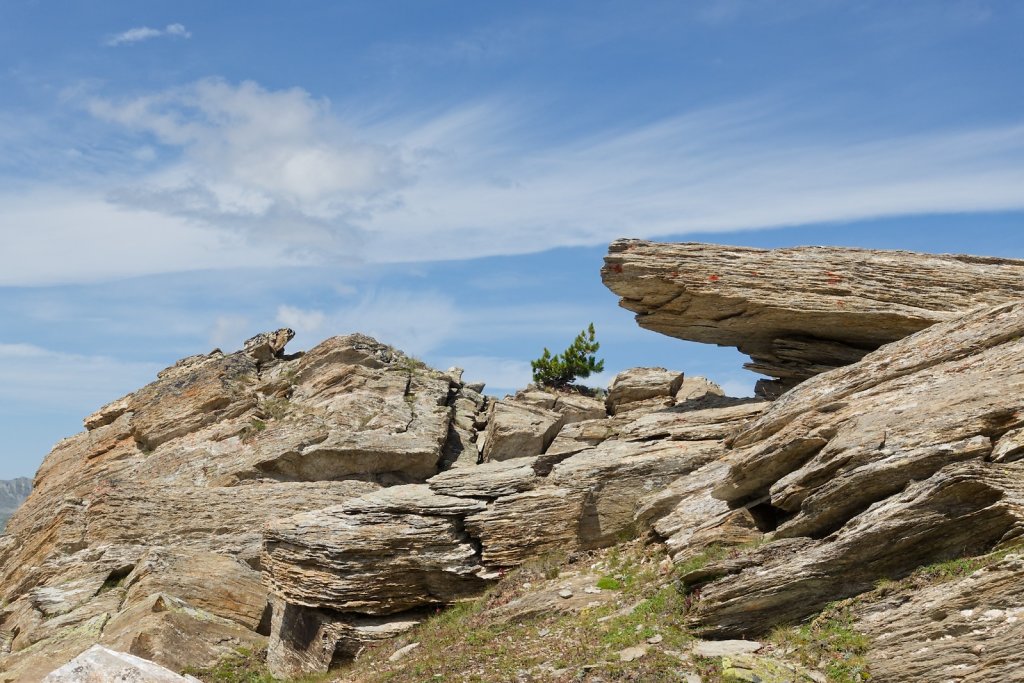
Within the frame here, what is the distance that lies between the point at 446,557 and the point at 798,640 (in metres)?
13.1

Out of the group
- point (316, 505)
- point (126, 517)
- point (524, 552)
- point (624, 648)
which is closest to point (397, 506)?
point (524, 552)

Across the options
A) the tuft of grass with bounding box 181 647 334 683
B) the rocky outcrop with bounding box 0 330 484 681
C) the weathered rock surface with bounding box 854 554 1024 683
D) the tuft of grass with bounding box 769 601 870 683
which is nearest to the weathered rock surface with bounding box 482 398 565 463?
the rocky outcrop with bounding box 0 330 484 681

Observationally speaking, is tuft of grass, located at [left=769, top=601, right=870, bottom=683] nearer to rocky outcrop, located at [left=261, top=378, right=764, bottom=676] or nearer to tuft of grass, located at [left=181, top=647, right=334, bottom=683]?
rocky outcrop, located at [left=261, top=378, right=764, bottom=676]

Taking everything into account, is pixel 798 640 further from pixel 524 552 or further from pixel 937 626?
pixel 524 552

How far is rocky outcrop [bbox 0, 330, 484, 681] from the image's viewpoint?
106 feet

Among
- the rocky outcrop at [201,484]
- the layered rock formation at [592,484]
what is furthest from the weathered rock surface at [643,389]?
the rocky outcrop at [201,484]

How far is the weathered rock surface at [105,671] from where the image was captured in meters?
12.5

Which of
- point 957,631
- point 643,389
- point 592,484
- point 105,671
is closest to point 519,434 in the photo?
point 643,389

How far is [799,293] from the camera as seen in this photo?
34.6 meters

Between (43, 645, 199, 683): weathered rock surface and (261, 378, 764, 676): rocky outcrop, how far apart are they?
17543 mm

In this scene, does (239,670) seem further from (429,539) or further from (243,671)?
(429,539)

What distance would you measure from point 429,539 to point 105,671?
18.5 metres

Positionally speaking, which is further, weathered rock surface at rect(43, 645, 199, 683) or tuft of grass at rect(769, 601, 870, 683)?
tuft of grass at rect(769, 601, 870, 683)

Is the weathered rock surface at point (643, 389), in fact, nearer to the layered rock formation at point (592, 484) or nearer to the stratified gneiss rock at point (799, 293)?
the layered rock formation at point (592, 484)
